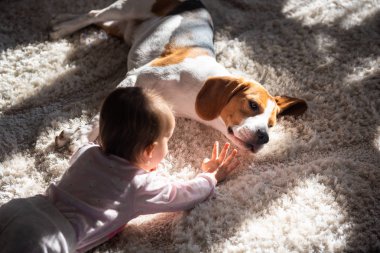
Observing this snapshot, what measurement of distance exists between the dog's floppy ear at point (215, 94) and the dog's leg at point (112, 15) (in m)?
0.78

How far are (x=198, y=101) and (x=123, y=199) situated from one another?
0.65m

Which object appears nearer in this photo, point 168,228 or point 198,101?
point 168,228

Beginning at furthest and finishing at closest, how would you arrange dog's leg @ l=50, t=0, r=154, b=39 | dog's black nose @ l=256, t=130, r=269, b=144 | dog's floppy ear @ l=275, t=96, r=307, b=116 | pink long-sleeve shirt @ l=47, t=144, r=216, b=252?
dog's leg @ l=50, t=0, r=154, b=39 → dog's floppy ear @ l=275, t=96, r=307, b=116 → dog's black nose @ l=256, t=130, r=269, b=144 → pink long-sleeve shirt @ l=47, t=144, r=216, b=252

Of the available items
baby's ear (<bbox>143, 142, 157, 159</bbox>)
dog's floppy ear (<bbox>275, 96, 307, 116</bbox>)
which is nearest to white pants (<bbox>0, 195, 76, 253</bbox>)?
baby's ear (<bbox>143, 142, 157, 159</bbox>)

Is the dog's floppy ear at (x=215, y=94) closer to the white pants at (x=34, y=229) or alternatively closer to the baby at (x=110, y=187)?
the baby at (x=110, y=187)

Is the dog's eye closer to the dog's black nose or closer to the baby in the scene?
the dog's black nose

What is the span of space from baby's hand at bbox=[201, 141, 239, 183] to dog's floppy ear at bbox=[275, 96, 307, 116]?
0.33 meters

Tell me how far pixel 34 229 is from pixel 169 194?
46cm

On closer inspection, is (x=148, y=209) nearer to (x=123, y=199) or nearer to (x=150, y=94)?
(x=123, y=199)

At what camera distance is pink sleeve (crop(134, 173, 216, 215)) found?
156cm

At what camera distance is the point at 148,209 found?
159 centimetres

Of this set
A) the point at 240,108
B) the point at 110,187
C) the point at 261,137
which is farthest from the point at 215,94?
the point at 110,187

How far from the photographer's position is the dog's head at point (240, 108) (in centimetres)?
187

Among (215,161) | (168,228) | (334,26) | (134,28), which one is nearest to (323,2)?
(334,26)
